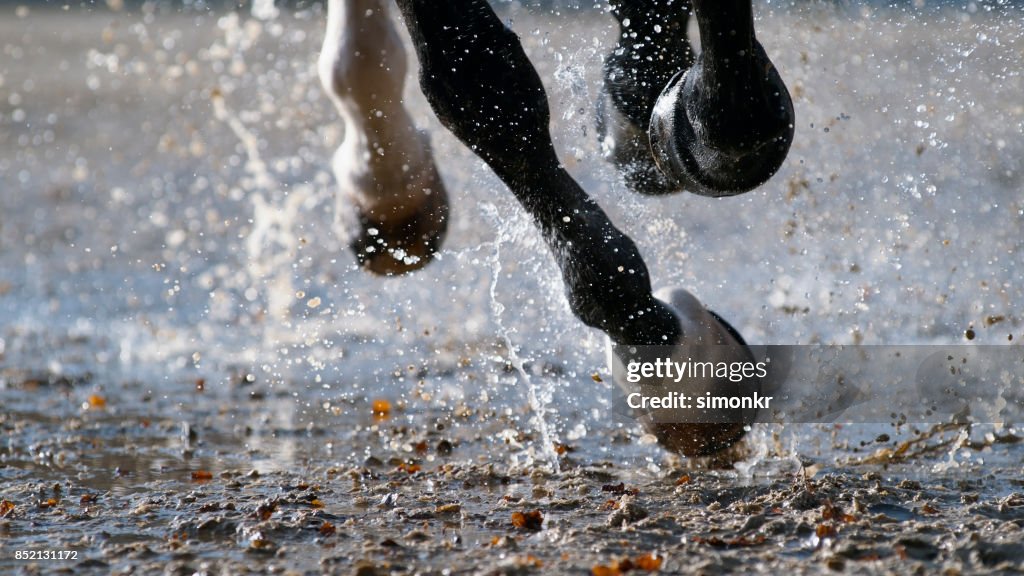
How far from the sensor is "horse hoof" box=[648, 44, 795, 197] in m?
2.25

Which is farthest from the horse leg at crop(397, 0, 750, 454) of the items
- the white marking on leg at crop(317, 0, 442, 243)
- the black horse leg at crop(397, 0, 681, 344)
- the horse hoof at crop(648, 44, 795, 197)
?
the white marking on leg at crop(317, 0, 442, 243)

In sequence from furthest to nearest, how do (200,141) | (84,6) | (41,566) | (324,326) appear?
(84,6) < (200,141) < (324,326) < (41,566)

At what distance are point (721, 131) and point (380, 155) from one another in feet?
3.80

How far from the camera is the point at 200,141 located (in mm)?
6953

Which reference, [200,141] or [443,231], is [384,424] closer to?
[443,231]

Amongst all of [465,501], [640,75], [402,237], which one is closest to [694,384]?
[465,501]

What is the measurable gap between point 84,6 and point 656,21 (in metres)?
12.1

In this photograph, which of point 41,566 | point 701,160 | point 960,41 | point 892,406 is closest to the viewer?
point 41,566

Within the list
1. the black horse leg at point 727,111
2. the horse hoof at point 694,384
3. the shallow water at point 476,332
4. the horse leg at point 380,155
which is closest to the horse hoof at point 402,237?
the horse leg at point 380,155

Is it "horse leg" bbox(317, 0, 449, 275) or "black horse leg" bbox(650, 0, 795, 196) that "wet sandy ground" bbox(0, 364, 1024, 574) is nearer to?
"horse leg" bbox(317, 0, 449, 275)

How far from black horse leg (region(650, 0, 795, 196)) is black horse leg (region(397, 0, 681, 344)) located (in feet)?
0.79

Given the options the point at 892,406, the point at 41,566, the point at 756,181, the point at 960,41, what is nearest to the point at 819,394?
the point at 892,406

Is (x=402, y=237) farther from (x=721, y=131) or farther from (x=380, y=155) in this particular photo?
(x=721, y=131)

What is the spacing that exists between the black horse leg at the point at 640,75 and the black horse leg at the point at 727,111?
0.43 m
